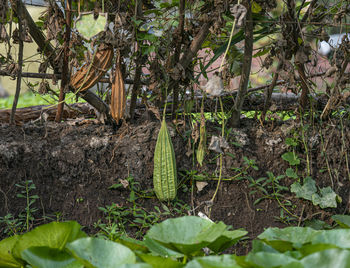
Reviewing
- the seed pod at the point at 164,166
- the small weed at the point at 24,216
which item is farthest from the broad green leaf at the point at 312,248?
the small weed at the point at 24,216

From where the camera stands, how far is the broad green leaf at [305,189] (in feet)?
7.17

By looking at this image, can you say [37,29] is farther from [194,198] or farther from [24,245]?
[24,245]

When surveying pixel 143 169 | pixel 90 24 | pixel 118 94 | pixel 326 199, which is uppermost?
pixel 90 24

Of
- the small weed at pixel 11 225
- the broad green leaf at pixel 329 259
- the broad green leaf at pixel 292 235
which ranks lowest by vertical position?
the small weed at pixel 11 225

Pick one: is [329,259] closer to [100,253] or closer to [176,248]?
[176,248]

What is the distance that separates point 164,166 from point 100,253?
1.27 metres

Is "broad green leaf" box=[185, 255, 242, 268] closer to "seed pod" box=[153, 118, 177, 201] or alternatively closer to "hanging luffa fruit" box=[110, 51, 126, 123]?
"seed pod" box=[153, 118, 177, 201]

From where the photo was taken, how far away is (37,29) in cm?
230

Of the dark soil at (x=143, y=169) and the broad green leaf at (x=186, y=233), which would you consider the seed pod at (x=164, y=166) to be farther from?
the broad green leaf at (x=186, y=233)

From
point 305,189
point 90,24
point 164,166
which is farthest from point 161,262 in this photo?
point 305,189

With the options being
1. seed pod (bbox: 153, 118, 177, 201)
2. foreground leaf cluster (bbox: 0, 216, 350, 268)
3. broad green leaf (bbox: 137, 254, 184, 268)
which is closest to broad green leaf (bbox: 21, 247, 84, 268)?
foreground leaf cluster (bbox: 0, 216, 350, 268)

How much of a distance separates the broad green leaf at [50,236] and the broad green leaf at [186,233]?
0.19 metres

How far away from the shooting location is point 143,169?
228cm

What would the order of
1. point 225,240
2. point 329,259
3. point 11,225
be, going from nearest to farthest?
point 329,259
point 225,240
point 11,225
